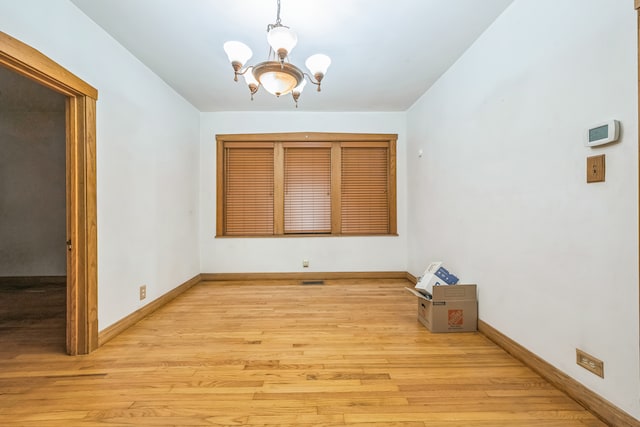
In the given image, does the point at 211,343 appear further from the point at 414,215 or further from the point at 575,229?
the point at 414,215

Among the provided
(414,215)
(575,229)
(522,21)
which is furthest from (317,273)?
(522,21)

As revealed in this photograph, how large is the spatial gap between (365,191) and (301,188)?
3.57 feet

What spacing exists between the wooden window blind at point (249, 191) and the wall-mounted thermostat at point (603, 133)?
3.89 metres

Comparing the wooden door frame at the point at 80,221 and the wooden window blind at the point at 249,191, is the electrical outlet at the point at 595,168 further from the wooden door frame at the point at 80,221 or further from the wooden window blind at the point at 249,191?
the wooden window blind at the point at 249,191

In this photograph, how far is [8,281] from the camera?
4.37m

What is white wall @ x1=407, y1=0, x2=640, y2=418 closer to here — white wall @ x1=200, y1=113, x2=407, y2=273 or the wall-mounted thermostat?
the wall-mounted thermostat

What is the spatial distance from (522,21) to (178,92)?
3.87 meters

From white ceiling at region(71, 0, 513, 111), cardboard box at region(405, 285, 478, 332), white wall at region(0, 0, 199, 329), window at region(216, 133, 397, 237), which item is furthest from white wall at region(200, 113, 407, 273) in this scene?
cardboard box at region(405, 285, 478, 332)

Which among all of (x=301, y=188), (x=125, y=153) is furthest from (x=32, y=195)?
(x=301, y=188)

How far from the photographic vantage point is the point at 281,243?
4617 mm

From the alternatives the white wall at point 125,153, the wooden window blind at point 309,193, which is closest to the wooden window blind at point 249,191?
the wooden window blind at point 309,193

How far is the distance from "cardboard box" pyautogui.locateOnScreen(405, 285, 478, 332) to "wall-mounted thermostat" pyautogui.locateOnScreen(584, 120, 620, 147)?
1548 millimetres

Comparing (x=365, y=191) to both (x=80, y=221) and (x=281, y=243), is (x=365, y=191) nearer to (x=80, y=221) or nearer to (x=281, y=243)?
(x=281, y=243)

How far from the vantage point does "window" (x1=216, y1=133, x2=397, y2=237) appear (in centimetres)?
465
